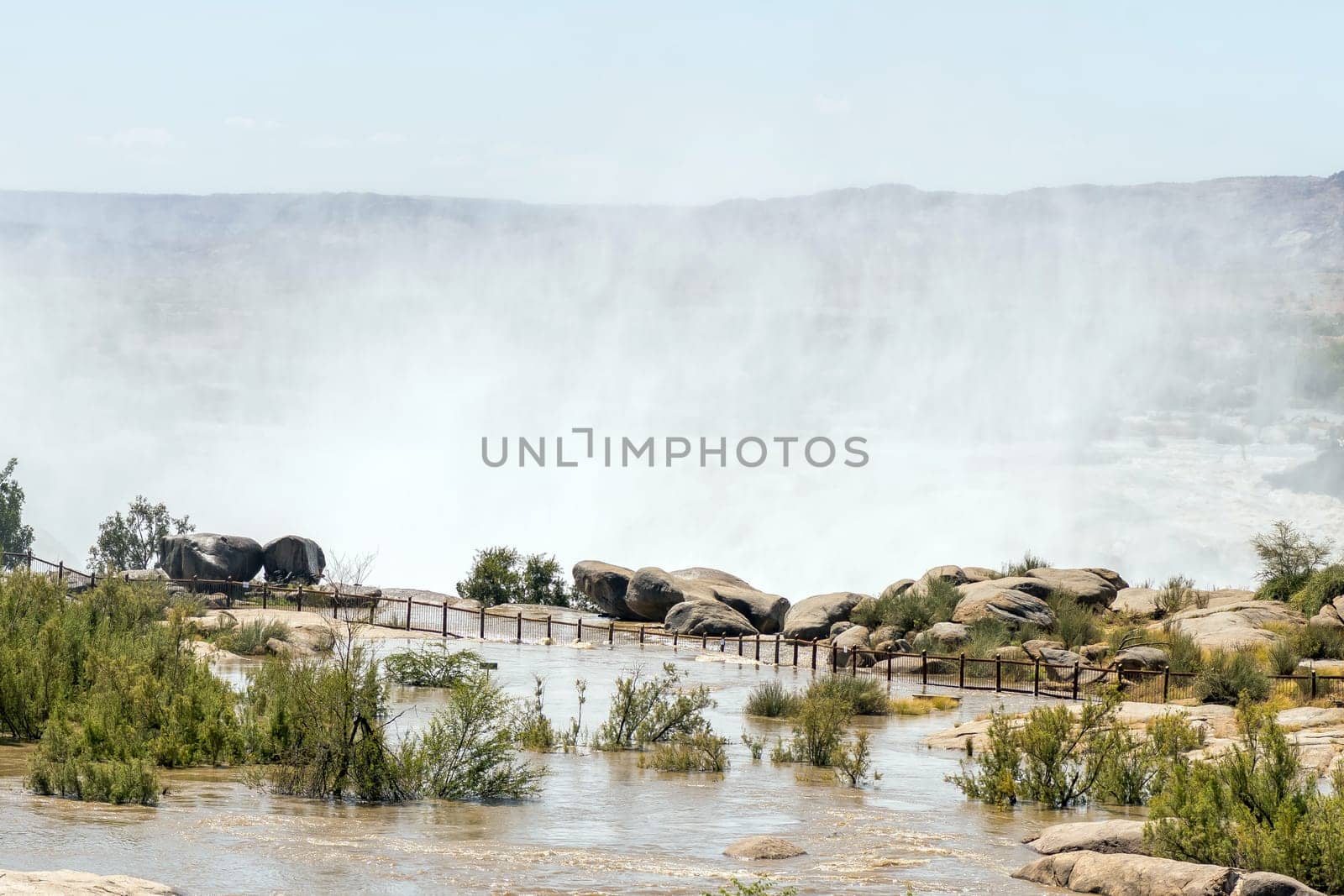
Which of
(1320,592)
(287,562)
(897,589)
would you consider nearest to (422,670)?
(897,589)

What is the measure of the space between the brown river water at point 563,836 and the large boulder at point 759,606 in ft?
90.3

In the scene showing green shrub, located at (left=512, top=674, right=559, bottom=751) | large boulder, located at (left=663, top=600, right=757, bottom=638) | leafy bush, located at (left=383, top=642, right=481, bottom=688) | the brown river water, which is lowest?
the brown river water

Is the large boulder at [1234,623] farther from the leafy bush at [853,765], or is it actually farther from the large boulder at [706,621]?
the leafy bush at [853,765]

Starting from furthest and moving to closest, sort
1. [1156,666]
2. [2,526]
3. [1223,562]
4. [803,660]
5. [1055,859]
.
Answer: [1223,562]
[2,526]
[803,660]
[1156,666]
[1055,859]

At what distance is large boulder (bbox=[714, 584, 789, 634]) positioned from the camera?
4438 cm

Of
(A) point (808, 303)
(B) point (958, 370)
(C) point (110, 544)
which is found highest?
(A) point (808, 303)

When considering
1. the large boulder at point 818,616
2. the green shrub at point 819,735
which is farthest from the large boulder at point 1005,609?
the green shrub at point 819,735

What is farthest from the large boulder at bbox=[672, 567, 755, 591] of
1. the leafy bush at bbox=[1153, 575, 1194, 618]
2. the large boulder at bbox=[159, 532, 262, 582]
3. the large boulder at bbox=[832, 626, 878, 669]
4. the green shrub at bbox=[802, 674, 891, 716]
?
the green shrub at bbox=[802, 674, 891, 716]

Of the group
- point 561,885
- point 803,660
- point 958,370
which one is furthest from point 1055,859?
point 958,370

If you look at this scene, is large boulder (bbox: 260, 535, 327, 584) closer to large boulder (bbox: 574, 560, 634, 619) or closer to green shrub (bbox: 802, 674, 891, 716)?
large boulder (bbox: 574, 560, 634, 619)

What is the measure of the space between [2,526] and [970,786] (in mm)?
53242

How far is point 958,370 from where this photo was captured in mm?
132500

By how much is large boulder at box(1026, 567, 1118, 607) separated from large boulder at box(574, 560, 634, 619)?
13322mm

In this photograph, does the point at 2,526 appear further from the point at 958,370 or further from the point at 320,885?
the point at 958,370
